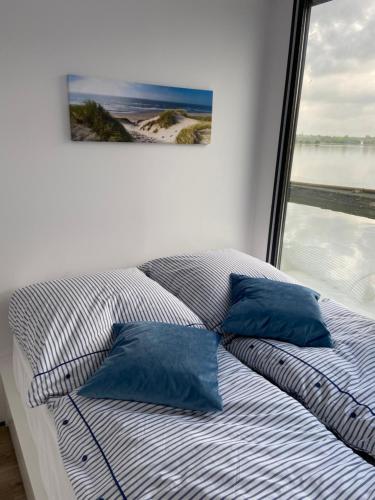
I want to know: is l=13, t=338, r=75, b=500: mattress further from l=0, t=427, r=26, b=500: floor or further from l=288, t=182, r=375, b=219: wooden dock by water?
l=288, t=182, r=375, b=219: wooden dock by water

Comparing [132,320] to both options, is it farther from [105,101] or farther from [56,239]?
[105,101]

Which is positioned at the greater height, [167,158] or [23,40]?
[23,40]

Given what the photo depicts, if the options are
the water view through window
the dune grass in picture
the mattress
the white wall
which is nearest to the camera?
the mattress

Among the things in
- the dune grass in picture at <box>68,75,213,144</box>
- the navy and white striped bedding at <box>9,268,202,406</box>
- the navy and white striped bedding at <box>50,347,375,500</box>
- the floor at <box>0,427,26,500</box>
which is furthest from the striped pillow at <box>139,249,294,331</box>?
the floor at <box>0,427,26,500</box>

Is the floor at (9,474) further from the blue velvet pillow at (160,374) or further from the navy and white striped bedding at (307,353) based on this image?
the navy and white striped bedding at (307,353)

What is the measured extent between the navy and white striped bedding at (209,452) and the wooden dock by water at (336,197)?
1.24 m

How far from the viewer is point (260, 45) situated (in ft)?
7.39

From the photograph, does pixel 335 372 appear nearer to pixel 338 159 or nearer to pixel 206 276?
pixel 206 276

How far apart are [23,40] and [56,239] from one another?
0.90 m

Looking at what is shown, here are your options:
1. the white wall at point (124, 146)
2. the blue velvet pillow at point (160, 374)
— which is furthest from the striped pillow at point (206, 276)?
the blue velvet pillow at point (160, 374)

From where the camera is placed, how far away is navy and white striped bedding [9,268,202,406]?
1.30 meters

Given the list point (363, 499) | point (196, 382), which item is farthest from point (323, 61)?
point (363, 499)

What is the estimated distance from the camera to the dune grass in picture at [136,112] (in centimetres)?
178

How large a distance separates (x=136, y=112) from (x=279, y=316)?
1.24 meters
